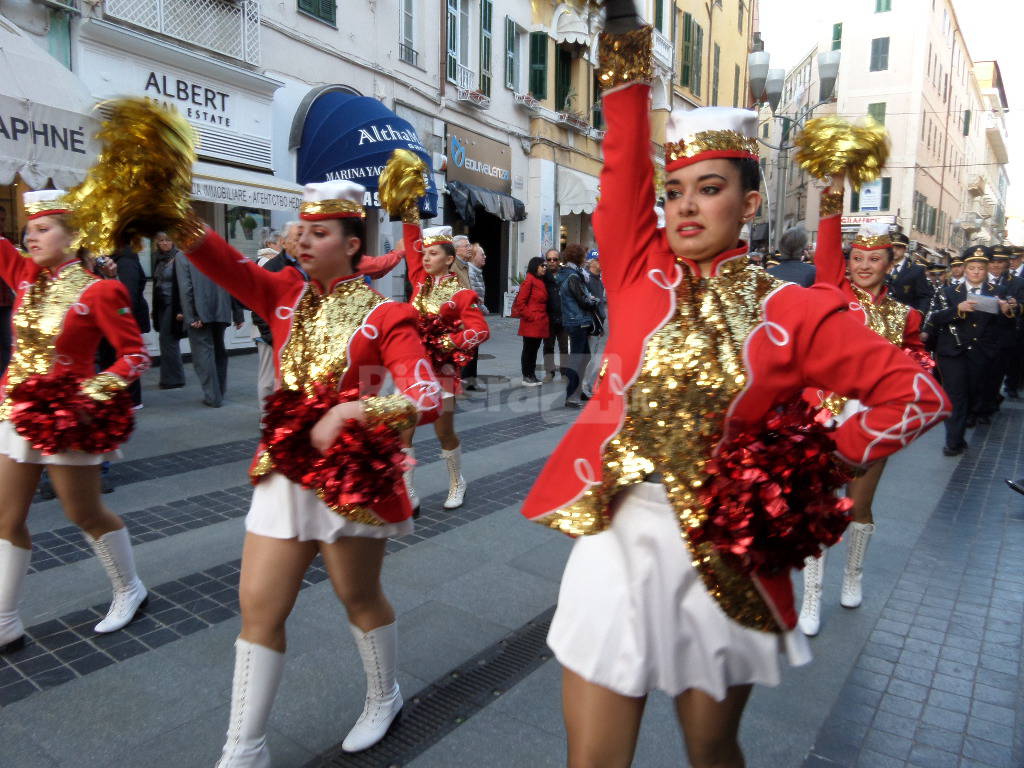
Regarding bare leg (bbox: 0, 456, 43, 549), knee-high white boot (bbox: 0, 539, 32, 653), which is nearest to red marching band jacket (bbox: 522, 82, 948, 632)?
bare leg (bbox: 0, 456, 43, 549)

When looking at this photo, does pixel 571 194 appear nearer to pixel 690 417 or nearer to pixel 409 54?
pixel 409 54

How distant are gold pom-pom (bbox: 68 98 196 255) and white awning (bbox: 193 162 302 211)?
8.14 meters

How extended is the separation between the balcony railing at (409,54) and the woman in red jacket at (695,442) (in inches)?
625

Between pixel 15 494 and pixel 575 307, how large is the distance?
8220mm

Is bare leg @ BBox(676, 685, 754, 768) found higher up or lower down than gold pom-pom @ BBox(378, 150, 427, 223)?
lower down

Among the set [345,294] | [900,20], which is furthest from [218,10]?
[900,20]

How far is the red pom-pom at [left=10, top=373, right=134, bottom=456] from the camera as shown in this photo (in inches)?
124

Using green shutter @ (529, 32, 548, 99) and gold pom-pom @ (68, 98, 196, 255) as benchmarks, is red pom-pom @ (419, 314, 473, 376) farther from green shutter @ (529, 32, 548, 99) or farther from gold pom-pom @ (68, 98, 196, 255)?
green shutter @ (529, 32, 548, 99)

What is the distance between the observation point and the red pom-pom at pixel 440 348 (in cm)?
538

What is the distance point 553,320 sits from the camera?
458 inches

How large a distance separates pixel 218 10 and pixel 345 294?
37.9 ft

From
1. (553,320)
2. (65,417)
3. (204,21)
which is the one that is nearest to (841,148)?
(65,417)

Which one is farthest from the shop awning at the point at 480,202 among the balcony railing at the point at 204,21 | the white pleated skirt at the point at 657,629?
the white pleated skirt at the point at 657,629

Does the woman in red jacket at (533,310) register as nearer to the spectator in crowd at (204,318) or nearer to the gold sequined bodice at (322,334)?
the spectator in crowd at (204,318)
